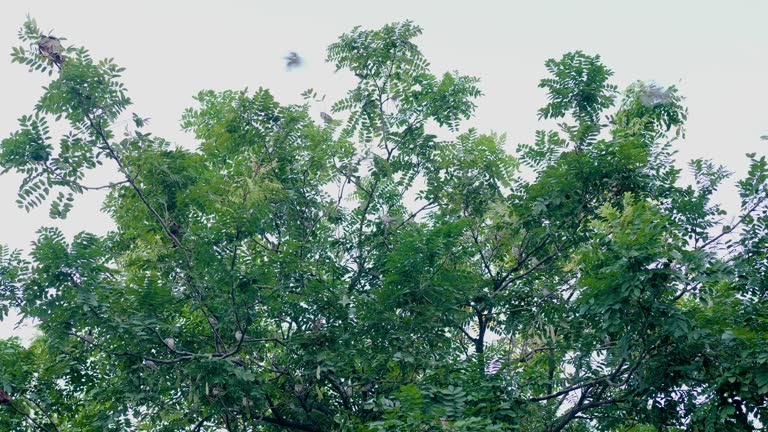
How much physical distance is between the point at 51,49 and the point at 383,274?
15.6 feet

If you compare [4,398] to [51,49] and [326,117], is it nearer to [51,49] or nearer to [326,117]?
[51,49]

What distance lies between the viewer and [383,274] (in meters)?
10.4

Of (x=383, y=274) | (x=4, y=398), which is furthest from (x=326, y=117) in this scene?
(x=4, y=398)

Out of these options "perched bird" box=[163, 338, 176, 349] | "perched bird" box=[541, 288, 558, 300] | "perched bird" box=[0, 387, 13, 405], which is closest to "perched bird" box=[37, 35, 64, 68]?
"perched bird" box=[163, 338, 176, 349]

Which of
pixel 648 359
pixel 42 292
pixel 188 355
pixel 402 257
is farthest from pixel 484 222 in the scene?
pixel 42 292

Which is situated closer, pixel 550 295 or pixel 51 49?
pixel 51 49

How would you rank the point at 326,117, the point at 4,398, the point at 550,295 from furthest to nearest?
the point at 326,117 → the point at 550,295 → the point at 4,398

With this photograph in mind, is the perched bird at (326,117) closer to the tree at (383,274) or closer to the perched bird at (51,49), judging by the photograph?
the tree at (383,274)

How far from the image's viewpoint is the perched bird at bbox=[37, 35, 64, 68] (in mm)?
9141

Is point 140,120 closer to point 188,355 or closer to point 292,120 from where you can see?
point 292,120

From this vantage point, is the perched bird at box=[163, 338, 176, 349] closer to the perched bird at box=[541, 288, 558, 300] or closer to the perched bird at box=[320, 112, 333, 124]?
the perched bird at box=[320, 112, 333, 124]

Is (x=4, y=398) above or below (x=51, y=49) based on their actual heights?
below

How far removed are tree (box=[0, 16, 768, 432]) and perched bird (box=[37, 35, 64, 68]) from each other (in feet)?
0.06

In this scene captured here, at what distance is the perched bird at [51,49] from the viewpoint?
30.0 ft
